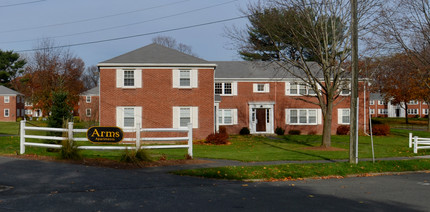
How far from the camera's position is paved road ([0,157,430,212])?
8172mm

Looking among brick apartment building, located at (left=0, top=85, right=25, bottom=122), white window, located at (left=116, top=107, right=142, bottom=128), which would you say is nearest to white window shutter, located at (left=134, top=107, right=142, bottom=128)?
white window, located at (left=116, top=107, right=142, bottom=128)

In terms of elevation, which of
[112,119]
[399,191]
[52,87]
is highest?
[52,87]

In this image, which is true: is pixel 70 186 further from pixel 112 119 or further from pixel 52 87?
pixel 52 87

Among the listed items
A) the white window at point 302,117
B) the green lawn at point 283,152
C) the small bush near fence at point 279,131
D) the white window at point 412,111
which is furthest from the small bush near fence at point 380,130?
the white window at point 412,111

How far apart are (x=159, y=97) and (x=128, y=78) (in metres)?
2.51

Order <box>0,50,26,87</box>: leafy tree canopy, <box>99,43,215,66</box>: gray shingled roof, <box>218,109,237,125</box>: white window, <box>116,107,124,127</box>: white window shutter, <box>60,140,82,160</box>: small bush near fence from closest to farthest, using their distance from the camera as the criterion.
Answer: <box>60,140,82,160</box>: small bush near fence → <box>116,107,124,127</box>: white window shutter → <box>99,43,215,66</box>: gray shingled roof → <box>218,109,237,125</box>: white window → <box>0,50,26,87</box>: leafy tree canopy

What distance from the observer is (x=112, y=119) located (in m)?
26.8

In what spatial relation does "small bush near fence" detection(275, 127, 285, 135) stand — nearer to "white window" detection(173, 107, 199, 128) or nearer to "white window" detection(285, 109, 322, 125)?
"white window" detection(285, 109, 322, 125)

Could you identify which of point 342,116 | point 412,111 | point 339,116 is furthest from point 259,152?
point 412,111

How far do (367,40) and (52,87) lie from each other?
38258 mm

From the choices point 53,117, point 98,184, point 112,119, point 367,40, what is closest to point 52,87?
point 112,119

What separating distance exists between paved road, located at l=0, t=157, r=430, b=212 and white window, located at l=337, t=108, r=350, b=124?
25.0 meters

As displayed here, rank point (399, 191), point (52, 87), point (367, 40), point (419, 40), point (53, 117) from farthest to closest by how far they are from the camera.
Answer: point (52, 87)
point (419, 40)
point (367, 40)
point (53, 117)
point (399, 191)

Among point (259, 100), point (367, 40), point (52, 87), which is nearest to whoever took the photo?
point (367, 40)
